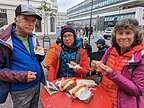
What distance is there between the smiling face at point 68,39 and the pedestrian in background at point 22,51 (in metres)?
0.84

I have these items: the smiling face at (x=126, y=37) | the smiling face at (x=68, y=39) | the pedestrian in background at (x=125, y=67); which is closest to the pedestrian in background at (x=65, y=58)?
the smiling face at (x=68, y=39)

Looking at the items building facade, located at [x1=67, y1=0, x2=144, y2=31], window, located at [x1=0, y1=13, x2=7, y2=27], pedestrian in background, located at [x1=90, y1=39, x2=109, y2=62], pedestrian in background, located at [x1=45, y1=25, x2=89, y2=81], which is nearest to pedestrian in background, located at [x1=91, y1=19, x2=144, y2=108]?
pedestrian in background, located at [x1=45, y1=25, x2=89, y2=81]

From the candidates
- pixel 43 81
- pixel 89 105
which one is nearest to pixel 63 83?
pixel 43 81

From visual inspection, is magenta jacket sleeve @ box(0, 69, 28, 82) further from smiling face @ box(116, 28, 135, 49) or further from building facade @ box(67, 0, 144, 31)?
building facade @ box(67, 0, 144, 31)

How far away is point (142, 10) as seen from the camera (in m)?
42.4

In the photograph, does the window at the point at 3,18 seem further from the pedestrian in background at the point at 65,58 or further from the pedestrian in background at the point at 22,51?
the pedestrian in background at the point at 22,51

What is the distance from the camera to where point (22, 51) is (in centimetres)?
210

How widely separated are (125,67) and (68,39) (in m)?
1.38

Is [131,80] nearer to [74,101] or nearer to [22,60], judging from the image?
[74,101]

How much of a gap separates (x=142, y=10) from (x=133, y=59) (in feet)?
142

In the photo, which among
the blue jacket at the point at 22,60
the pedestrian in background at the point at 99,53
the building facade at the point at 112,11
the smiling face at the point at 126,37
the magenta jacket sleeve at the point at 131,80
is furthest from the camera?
the building facade at the point at 112,11

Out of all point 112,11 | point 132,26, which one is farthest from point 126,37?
point 112,11

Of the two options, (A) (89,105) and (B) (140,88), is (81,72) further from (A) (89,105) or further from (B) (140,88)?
(B) (140,88)

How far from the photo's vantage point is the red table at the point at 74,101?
2.10 meters
